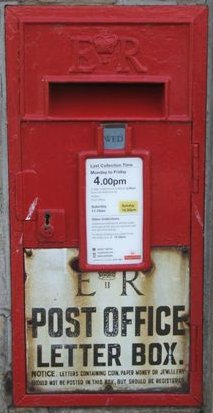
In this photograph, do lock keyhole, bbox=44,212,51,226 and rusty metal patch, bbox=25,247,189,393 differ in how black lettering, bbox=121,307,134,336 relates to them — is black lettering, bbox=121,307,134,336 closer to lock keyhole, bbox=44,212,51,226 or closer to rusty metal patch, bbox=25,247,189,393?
rusty metal patch, bbox=25,247,189,393

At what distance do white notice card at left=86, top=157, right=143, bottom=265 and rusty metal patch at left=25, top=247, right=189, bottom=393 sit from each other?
0.25ft

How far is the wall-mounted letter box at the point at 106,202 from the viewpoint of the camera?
214 centimetres

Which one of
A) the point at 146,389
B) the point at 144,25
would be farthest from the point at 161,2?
the point at 146,389

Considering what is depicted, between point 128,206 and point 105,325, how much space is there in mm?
441

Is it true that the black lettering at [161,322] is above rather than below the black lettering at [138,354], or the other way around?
above

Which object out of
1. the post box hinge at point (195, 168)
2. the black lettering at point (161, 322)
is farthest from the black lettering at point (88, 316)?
the post box hinge at point (195, 168)

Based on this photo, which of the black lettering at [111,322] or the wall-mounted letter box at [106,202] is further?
the black lettering at [111,322]

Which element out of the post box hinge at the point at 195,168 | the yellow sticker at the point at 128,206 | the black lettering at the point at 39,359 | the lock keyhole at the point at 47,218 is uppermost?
the post box hinge at the point at 195,168

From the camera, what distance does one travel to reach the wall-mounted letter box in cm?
214

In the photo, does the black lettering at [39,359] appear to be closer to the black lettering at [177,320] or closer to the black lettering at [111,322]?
the black lettering at [111,322]

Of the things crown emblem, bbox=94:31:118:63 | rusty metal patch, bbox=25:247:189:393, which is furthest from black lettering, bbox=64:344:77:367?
crown emblem, bbox=94:31:118:63

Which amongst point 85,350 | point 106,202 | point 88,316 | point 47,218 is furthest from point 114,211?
point 85,350

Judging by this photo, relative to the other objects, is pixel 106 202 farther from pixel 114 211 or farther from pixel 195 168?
pixel 195 168

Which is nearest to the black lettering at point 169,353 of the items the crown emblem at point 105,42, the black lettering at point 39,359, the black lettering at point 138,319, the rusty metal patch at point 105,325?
the rusty metal patch at point 105,325
